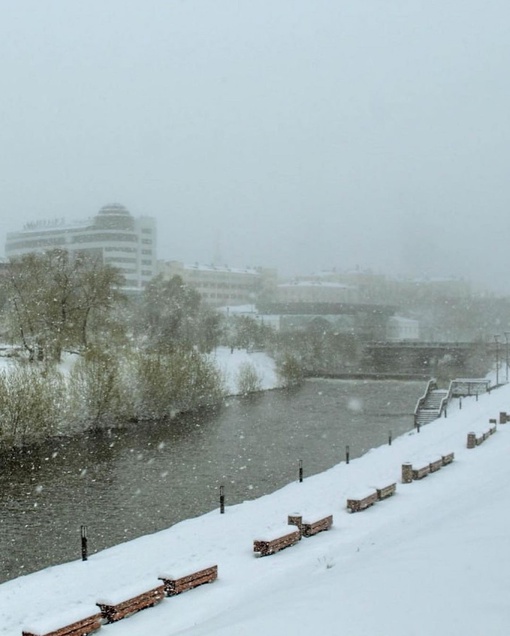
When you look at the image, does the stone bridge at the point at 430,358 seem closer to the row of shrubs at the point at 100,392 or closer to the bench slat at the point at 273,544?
the row of shrubs at the point at 100,392

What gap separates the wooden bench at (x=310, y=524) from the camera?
62.1 ft

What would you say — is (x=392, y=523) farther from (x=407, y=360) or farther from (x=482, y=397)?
(x=407, y=360)

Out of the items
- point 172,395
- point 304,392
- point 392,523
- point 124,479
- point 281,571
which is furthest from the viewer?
point 304,392

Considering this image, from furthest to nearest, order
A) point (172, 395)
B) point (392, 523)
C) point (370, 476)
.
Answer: point (172, 395), point (370, 476), point (392, 523)

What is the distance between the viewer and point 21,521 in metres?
26.3

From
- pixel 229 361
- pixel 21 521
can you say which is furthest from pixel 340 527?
pixel 229 361

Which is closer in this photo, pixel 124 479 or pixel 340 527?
pixel 340 527

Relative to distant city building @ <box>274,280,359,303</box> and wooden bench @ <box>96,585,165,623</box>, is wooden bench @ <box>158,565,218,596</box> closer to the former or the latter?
wooden bench @ <box>96,585,165,623</box>

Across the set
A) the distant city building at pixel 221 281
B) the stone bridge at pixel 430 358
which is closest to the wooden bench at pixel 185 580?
the stone bridge at pixel 430 358

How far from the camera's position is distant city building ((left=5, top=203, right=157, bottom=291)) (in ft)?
524

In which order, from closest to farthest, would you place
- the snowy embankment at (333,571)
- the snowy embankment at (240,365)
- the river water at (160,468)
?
1. the snowy embankment at (333,571)
2. the river water at (160,468)
3. the snowy embankment at (240,365)

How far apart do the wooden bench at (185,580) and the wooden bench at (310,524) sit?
3780 mm

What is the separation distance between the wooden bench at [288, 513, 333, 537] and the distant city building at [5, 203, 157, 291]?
13904 cm

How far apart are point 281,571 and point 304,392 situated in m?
56.8
